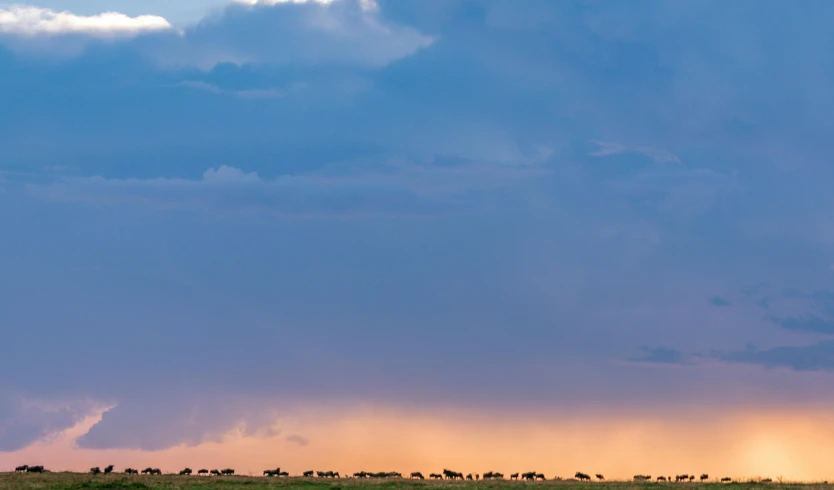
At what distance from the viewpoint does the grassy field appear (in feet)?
231

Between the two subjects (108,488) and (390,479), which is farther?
(390,479)

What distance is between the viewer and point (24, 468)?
8650 cm

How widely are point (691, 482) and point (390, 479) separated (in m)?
24.7

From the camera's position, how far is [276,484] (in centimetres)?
7475

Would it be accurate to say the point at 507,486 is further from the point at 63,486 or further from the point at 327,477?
the point at 63,486

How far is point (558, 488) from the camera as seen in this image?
72.9 m

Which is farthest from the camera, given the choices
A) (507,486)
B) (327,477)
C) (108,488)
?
(327,477)

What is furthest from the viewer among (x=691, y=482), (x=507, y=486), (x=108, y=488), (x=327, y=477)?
(x=327, y=477)

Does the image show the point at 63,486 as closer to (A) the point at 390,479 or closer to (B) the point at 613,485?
(A) the point at 390,479

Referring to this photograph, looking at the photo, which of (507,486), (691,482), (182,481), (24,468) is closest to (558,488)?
(507,486)

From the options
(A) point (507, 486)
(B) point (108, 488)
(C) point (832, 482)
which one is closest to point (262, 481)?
(B) point (108, 488)

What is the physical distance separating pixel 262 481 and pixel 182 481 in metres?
6.15

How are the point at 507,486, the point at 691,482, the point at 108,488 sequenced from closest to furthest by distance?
the point at 108,488 < the point at 507,486 < the point at 691,482

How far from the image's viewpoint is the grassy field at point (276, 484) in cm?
7050
